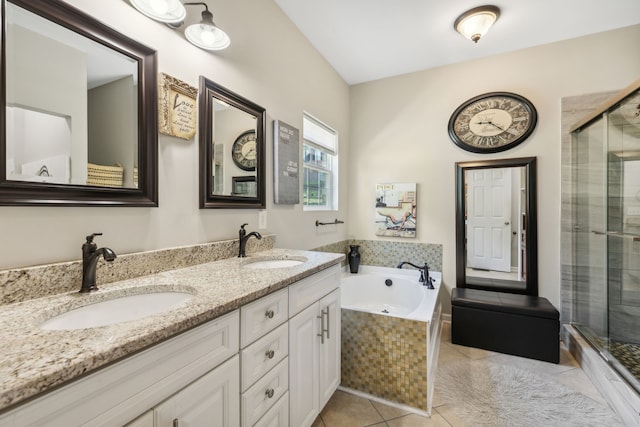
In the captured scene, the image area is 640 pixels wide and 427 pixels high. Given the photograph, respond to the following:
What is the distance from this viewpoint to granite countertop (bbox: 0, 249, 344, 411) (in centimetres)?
48

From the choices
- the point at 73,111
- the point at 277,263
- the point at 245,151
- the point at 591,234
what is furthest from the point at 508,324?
the point at 73,111

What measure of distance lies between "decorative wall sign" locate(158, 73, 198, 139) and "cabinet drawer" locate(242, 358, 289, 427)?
1.15m

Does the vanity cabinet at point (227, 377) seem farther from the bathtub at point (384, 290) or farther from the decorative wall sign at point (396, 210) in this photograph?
the decorative wall sign at point (396, 210)

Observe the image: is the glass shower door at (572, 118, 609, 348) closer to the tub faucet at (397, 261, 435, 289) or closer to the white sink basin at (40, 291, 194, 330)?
the tub faucet at (397, 261, 435, 289)

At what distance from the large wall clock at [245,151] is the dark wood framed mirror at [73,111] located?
0.53 meters

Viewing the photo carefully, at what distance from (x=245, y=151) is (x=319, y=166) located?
1184 mm

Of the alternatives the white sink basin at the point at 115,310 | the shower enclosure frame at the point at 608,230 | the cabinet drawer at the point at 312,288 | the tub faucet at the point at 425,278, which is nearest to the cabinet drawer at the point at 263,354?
the cabinet drawer at the point at 312,288

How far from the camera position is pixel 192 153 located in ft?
4.70

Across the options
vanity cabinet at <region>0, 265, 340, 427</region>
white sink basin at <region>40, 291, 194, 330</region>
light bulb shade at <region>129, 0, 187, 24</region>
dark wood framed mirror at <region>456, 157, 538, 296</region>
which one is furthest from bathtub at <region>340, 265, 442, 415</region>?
light bulb shade at <region>129, 0, 187, 24</region>

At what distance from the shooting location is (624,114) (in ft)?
6.42

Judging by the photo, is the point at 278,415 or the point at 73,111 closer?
the point at 73,111

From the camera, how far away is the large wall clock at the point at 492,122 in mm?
2654

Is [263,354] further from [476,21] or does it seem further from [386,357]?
[476,21]

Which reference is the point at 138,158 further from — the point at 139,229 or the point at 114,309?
the point at 114,309
